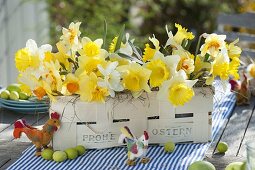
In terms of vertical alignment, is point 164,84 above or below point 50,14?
below

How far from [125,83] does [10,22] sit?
9.34 ft

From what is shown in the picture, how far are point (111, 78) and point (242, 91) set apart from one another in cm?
84

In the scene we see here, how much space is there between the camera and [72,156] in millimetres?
1583

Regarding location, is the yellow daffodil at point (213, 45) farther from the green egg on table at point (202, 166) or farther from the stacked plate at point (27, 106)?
the stacked plate at point (27, 106)

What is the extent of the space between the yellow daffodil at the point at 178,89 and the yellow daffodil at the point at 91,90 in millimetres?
168

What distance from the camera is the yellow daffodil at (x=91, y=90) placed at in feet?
5.05

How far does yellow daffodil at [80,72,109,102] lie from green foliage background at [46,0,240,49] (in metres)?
3.36

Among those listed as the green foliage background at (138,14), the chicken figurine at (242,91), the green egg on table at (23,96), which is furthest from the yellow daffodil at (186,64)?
the green foliage background at (138,14)

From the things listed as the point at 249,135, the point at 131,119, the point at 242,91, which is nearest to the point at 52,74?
the point at 131,119

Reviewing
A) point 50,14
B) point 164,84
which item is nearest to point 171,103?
point 164,84

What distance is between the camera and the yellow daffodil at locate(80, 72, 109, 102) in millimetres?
1539

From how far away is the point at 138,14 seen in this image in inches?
222

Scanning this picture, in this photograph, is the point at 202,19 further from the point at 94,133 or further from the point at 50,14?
the point at 94,133

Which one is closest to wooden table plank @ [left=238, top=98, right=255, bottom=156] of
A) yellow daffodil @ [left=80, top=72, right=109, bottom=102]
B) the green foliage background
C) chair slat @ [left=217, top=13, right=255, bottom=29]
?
yellow daffodil @ [left=80, top=72, right=109, bottom=102]
